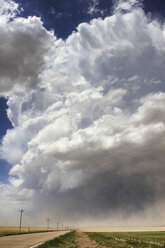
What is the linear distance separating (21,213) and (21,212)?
107 centimetres

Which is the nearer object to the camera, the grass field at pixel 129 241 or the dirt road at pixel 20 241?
the dirt road at pixel 20 241

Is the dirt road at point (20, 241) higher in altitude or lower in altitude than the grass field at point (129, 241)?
higher

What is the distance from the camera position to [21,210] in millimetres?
147750

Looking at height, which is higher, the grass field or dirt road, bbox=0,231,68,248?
dirt road, bbox=0,231,68,248

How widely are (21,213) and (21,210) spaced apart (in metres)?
2.19

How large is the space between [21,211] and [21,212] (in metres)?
0.87

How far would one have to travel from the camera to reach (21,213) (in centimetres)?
14612

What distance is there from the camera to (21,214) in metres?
144

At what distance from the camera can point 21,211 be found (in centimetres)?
14788

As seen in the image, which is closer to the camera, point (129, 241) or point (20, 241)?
point (20, 241)

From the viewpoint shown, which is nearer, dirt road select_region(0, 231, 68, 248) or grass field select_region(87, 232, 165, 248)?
dirt road select_region(0, 231, 68, 248)

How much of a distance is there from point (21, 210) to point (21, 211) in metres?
0.75

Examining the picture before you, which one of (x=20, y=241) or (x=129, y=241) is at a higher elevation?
(x=20, y=241)
